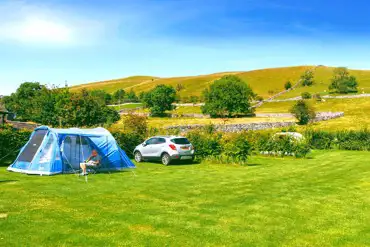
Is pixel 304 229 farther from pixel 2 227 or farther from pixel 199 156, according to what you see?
pixel 199 156

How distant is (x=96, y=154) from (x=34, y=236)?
1093 centimetres

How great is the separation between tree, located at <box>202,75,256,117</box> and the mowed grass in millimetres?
11531

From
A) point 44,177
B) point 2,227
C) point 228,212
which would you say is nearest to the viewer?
point 2,227

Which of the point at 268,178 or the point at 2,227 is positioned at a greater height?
the point at 2,227

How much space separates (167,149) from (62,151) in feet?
21.9

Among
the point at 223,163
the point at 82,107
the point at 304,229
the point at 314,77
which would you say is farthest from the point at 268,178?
the point at 314,77

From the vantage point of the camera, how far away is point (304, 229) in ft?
32.0

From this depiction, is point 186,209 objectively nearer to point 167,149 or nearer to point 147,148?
point 167,149

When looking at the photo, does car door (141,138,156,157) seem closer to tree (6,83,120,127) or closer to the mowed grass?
tree (6,83,120,127)

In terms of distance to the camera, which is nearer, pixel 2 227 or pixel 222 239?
pixel 222 239

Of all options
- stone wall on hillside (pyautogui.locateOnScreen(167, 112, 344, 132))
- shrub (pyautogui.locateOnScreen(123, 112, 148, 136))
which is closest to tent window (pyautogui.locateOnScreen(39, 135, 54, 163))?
shrub (pyautogui.locateOnScreen(123, 112, 148, 136))

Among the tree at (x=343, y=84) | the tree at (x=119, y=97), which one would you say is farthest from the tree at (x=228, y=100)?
the tree at (x=119, y=97)

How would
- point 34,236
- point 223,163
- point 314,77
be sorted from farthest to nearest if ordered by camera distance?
point 314,77, point 223,163, point 34,236

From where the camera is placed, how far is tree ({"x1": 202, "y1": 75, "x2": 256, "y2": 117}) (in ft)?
299
